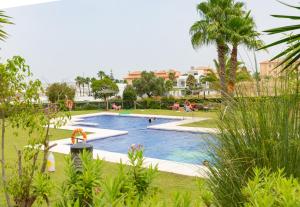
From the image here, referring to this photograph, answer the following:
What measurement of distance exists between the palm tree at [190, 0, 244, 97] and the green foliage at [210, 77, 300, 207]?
12.8 m

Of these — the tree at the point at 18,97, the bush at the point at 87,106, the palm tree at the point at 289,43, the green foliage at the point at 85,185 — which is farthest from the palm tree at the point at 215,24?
the green foliage at the point at 85,185

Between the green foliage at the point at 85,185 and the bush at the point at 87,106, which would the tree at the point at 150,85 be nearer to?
the bush at the point at 87,106

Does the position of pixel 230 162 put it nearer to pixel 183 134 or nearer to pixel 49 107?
pixel 49 107

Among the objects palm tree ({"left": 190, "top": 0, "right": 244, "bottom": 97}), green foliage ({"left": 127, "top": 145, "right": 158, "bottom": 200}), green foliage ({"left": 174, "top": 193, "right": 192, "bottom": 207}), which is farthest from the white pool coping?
palm tree ({"left": 190, "top": 0, "right": 244, "bottom": 97})

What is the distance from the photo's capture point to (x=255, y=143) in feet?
7.49

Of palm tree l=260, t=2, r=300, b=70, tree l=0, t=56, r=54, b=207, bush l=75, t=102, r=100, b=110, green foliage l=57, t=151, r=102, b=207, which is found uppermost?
palm tree l=260, t=2, r=300, b=70

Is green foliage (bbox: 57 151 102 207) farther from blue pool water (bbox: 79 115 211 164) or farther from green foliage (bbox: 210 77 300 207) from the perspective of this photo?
blue pool water (bbox: 79 115 211 164)

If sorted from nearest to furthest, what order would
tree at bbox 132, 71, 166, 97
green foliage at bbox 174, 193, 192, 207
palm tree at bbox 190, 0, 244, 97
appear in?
green foliage at bbox 174, 193, 192, 207 → palm tree at bbox 190, 0, 244, 97 → tree at bbox 132, 71, 166, 97

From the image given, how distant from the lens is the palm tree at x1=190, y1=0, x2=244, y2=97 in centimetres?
1515

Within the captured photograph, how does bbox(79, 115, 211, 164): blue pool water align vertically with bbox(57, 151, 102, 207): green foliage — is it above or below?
below

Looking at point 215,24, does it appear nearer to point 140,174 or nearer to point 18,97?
point 18,97

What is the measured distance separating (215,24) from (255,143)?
1379 centimetres

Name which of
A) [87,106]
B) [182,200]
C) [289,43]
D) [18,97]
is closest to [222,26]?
[289,43]

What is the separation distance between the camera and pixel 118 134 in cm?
1293
